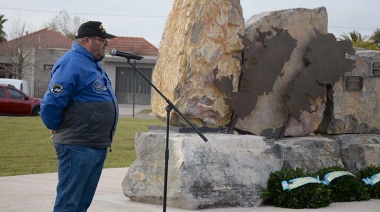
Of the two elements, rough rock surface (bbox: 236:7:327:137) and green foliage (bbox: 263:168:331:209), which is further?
rough rock surface (bbox: 236:7:327:137)

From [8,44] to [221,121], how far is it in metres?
48.3

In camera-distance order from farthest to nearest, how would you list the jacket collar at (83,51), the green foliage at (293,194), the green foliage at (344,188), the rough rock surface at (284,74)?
the rough rock surface at (284,74)
the green foliage at (344,188)
the green foliage at (293,194)
the jacket collar at (83,51)

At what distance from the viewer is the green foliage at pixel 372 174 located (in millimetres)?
10531

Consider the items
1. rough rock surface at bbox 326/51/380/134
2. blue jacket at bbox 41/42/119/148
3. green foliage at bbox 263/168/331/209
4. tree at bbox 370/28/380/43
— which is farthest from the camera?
tree at bbox 370/28/380/43

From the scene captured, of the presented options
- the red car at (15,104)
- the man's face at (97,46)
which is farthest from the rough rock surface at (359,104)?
the red car at (15,104)

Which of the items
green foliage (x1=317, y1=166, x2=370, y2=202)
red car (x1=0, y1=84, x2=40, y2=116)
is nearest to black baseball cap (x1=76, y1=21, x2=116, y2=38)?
green foliage (x1=317, y1=166, x2=370, y2=202)

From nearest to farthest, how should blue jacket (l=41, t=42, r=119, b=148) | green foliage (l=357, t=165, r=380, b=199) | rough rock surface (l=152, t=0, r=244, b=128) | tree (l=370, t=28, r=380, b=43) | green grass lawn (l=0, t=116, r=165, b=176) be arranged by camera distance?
blue jacket (l=41, t=42, r=119, b=148)
rough rock surface (l=152, t=0, r=244, b=128)
green foliage (l=357, t=165, r=380, b=199)
green grass lawn (l=0, t=116, r=165, b=176)
tree (l=370, t=28, r=380, b=43)

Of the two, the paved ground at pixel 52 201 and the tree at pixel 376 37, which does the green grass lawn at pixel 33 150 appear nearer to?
the paved ground at pixel 52 201

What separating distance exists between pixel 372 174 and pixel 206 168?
2874 mm

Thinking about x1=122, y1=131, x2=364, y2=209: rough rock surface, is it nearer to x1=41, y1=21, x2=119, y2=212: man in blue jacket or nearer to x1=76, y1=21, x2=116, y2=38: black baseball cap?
x1=41, y1=21, x2=119, y2=212: man in blue jacket

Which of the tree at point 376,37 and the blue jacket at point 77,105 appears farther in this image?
the tree at point 376,37

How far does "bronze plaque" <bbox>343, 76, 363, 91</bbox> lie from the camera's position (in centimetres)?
1114

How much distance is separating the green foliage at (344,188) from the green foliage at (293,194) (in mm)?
539

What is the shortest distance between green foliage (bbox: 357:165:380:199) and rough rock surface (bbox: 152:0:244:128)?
2187 millimetres
